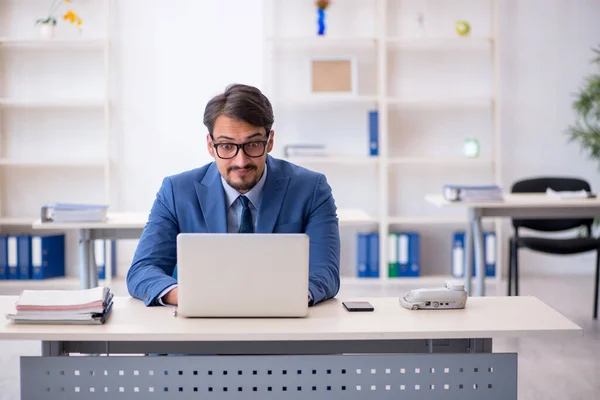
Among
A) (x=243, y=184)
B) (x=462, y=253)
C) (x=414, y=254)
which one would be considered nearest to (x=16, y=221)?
(x=414, y=254)

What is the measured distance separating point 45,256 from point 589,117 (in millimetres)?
4354

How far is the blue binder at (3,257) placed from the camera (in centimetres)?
614

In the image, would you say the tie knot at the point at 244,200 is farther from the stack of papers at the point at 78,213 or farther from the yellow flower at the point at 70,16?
the yellow flower at the point at 70,16

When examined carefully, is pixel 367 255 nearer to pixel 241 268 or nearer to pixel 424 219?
pixel 424 219

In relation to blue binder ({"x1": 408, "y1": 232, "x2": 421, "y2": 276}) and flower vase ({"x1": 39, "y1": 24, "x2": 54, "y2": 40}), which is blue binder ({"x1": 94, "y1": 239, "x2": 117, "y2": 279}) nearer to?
flower vase ({"x1": 39, "y1": 24, "x2": 54, "y2": 40})

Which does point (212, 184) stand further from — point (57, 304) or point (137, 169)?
point (137, 169)

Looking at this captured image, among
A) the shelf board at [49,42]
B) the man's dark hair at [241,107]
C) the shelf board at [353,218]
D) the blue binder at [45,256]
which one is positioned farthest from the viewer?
the blue binder at [45,256]

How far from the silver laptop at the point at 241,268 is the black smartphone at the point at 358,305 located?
0.23m

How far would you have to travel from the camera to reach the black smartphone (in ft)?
6.97

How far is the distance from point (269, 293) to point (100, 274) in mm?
4526

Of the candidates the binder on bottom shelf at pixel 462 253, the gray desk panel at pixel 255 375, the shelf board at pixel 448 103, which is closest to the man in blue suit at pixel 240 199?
the gray desk panel at pixel 255 375

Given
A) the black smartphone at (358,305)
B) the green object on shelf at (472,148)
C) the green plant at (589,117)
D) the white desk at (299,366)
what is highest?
the green plant at (589,117)

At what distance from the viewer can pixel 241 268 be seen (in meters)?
1.88

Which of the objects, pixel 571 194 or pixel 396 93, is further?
pixel 396 93
